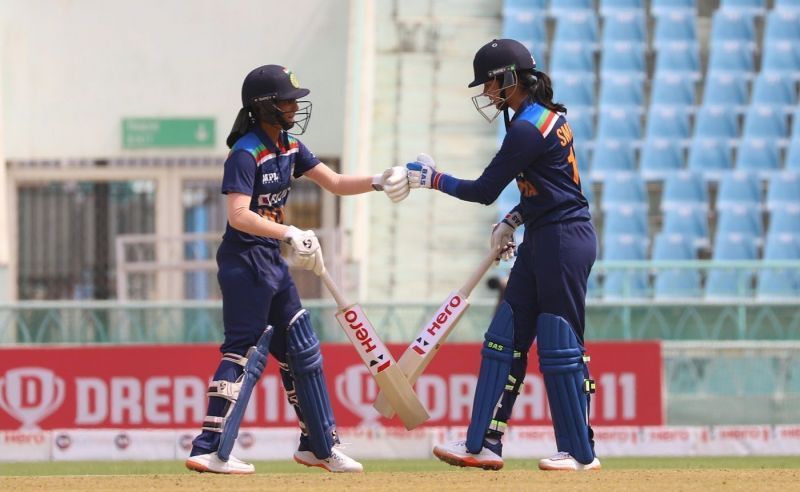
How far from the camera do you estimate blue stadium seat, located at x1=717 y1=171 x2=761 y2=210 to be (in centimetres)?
1538

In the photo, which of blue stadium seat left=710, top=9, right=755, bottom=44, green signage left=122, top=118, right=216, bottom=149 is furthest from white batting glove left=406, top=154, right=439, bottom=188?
blue stadium seat left=710, top=9, right=755, bottom=44

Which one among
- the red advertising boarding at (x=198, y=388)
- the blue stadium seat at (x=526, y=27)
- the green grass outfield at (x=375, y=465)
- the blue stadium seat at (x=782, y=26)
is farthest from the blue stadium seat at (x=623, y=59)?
the green grass outfield at (x=375, y=465)

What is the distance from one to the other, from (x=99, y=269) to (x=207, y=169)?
81.8 inches

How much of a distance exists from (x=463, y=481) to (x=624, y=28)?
37.7 ft

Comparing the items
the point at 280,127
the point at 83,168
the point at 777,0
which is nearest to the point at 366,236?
the point at 83,168

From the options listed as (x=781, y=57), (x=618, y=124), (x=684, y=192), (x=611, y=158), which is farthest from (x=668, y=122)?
(x=781, y=57)

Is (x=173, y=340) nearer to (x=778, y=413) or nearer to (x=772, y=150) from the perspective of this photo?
(x=778, y=413)

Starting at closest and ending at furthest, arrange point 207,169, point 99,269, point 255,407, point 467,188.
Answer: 1. point 467,188
2. point 255,407
3. point 207,169
4. point 99,269

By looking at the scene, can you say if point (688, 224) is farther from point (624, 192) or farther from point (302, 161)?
point (302, 161)

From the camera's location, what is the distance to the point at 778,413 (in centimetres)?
1121

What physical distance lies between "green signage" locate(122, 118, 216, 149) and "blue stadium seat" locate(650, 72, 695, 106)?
15.3 ft

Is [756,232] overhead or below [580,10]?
below

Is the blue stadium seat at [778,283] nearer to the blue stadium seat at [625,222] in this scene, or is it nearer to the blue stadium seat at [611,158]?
the blue stadium seat at [625,222]

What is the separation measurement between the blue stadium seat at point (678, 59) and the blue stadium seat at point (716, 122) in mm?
482
